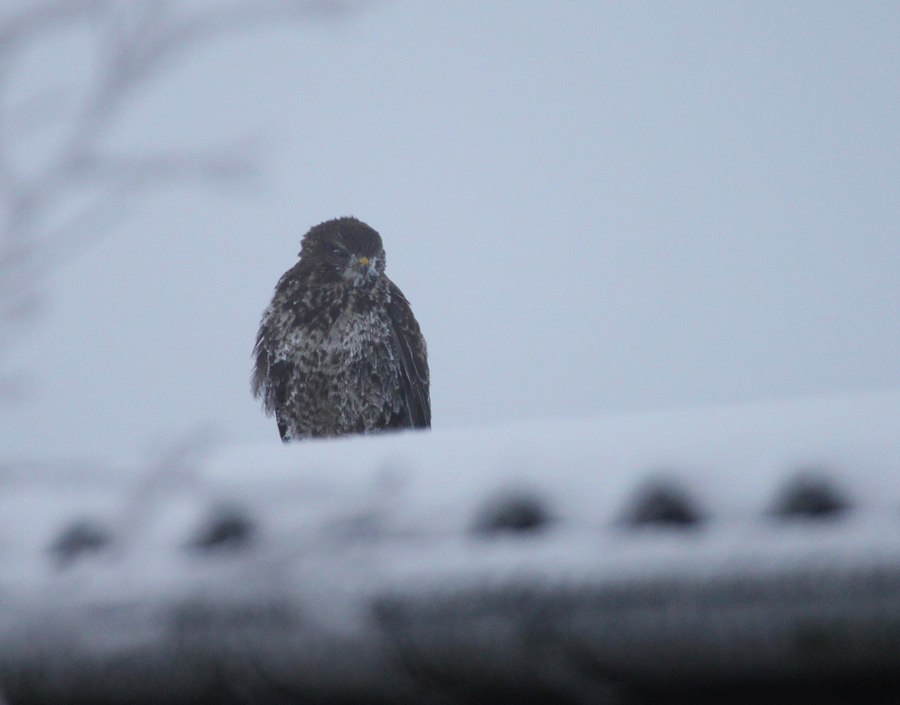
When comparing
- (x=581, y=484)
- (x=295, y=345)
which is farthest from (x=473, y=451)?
(x=295, y=345)

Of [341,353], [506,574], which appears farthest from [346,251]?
[506,574]

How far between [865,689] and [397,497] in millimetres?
606

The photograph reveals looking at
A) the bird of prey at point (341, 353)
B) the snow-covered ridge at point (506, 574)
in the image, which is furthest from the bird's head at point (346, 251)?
the snow-covered ridge at point (506, 574)

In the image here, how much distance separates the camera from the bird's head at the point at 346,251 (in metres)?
6.11

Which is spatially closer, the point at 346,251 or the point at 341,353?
the point at 341,353

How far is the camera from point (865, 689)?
1.16 metres

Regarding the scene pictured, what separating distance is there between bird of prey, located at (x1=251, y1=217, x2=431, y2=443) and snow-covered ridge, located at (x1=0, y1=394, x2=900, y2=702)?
437cm

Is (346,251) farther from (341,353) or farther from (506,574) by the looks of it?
(506,574)

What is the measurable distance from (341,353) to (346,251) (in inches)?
30.8

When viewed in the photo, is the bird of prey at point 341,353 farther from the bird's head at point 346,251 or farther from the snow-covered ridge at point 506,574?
the snow-covered ridge at point 506,574

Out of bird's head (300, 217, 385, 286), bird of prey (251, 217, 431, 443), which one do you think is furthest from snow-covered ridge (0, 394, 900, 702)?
bird's head (300, 217, 385, 286)

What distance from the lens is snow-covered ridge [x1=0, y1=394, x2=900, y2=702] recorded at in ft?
3.57

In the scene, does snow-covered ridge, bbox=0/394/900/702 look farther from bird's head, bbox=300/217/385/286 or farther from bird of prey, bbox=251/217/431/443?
bird's head, bbox=300/217/385/286

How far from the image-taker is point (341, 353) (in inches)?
228
